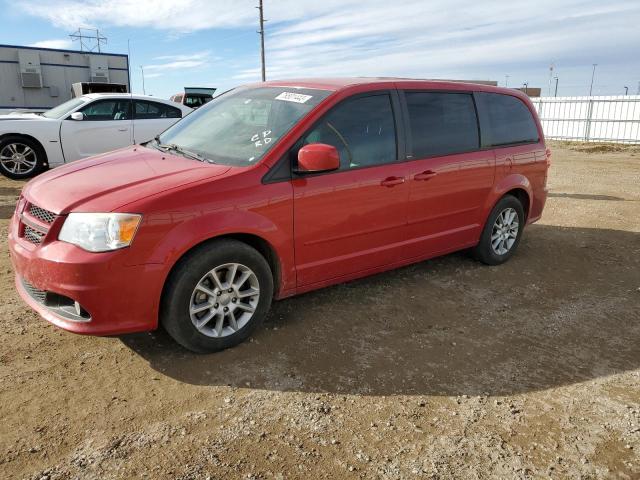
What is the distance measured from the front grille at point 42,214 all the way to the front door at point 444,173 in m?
2.65

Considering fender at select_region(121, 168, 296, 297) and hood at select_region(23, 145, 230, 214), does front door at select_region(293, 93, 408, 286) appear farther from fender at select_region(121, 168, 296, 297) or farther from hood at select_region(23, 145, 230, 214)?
hood at select_region(23, 145, 230, 214)

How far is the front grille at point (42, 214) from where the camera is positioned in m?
3.05

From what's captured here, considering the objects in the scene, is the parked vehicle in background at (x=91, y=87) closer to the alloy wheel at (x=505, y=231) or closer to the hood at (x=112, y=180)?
the hood at (x=112, y=180)

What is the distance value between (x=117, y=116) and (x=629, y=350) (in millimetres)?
9152

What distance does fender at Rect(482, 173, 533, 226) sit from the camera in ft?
16.6

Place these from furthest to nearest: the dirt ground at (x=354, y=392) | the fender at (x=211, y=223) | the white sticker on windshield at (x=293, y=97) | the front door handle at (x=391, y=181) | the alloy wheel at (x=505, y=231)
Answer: the alloy wheel at (x=505, y=231), the front door handle at (x=391, y=181), the white sticker on windshield at (x=293, y=97), the fender at (x=211, y=223), the dirt ground at (x=354, y=392)

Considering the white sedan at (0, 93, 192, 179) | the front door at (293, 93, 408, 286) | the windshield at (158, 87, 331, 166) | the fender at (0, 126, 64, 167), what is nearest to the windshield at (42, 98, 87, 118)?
the white sedan at (0, 93, 192, 179)

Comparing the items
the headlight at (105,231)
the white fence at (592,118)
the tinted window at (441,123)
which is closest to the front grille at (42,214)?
the headlight at (105,231)

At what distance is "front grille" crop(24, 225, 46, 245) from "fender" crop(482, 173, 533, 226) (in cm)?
385

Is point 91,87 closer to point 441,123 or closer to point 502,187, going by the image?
point 441,123

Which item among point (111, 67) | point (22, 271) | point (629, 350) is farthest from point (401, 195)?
point (111, 67)

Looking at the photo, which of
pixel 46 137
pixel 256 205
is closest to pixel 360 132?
pixel 256 205

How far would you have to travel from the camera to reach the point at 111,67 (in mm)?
24078

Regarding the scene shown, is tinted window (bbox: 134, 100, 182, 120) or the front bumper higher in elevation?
tinted window (bbox: 134, 100, 182, 120)
